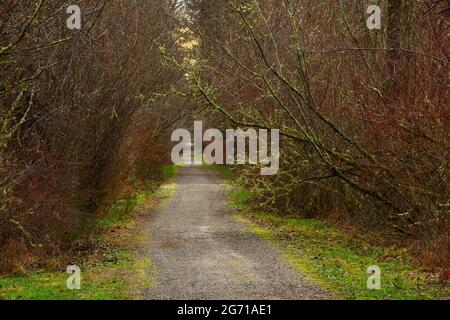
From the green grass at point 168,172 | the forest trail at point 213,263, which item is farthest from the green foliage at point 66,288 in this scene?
the green grass at point 168,172

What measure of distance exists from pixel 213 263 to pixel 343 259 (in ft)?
7.71

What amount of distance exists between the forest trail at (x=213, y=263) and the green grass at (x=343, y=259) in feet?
1.15

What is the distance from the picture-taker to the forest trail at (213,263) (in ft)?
31.3

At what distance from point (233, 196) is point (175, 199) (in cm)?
226

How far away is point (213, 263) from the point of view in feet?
39.9

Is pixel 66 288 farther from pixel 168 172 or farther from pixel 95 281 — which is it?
pixel 168 172

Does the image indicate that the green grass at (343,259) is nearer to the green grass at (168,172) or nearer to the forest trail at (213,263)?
the forest trail at (213,263)

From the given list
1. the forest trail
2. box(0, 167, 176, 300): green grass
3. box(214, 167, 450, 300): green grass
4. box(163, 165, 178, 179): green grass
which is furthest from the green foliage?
box(163, 165, 178, 179): green grass

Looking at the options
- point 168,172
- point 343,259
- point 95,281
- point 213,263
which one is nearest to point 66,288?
point 95,281

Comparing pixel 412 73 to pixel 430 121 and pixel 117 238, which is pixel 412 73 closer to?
pixel 430 121

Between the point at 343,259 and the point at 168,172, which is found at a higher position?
the point at 168,172

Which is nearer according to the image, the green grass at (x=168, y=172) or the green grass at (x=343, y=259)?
the green grass at (x=343, y=259)

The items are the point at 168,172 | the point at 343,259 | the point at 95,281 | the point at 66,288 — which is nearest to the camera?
the point at 66,288

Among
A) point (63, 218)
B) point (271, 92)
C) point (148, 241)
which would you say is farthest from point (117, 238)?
point (271, 92)
